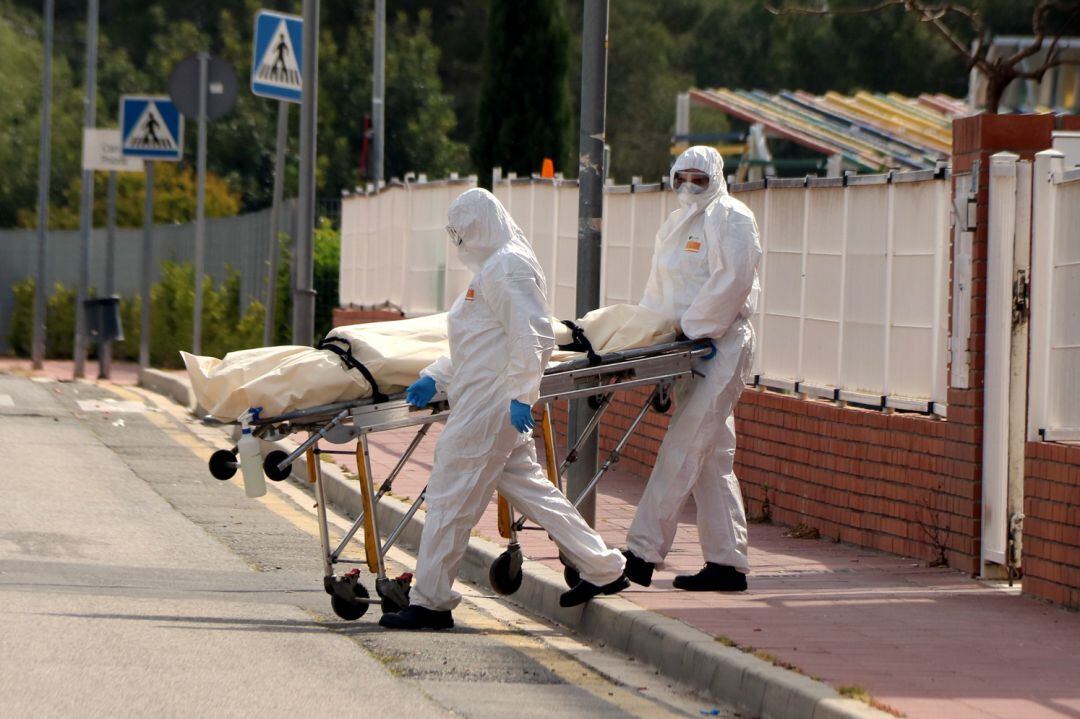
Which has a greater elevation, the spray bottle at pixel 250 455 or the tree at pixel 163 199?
the tree at pixel 163 199

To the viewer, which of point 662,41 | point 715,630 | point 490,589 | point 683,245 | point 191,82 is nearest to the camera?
point 715,630

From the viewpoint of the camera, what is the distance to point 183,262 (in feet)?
104

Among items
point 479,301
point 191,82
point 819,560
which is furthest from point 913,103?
point 479,301

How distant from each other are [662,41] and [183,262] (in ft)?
94.3

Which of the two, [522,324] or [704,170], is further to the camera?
[704,170]

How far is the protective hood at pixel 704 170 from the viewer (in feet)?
29.6

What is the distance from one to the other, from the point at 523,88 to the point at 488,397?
85.3 feet

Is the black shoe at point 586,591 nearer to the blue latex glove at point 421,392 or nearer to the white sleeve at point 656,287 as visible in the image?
the blue latex glove at point 421,392

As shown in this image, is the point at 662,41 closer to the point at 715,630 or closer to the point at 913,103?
the point at 913,103

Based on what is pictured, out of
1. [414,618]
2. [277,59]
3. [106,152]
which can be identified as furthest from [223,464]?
[106,152]

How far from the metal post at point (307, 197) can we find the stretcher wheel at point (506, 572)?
26.2 feet

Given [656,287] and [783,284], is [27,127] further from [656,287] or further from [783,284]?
[656,287]

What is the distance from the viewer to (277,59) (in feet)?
58.0

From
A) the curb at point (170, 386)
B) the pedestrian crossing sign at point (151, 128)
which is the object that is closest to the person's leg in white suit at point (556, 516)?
the curb at point (170, 386)
